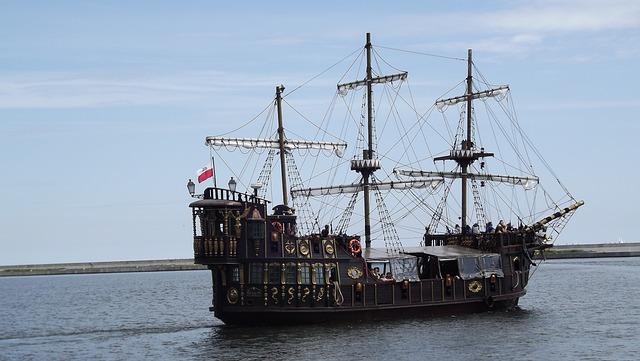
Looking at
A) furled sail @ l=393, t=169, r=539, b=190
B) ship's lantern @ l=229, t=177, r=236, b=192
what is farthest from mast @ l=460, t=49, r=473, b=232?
ship's lantern @ l=229, t=177, r=236, b=192

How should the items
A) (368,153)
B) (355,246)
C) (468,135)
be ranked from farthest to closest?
(468,135)
(368,153)
(355,246)

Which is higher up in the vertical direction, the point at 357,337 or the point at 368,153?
the point at 368,153

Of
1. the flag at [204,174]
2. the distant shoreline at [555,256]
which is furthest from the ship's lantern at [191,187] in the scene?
the distant shoreline at [555,256]

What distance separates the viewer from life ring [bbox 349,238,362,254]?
160ft

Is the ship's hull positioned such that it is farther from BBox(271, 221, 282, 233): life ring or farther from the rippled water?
BBox(271, 221, 282, 233): life ring

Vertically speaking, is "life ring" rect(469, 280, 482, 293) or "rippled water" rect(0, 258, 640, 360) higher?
"life ring" rect(469, 280, 482, 293)

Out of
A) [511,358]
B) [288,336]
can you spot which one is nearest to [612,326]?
[511,358]

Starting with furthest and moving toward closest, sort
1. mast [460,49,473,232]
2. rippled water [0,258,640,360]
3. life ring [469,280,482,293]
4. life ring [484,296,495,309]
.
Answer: mast [460,49,473,232]
life ring [484,296,495,309]
life ring [469,280,482,293]
rippled water [0,258,640,360]

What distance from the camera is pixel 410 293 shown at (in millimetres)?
50156

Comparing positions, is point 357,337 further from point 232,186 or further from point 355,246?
point 232,186

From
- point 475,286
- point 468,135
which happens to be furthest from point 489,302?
point 468,135

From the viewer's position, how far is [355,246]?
49125 mm

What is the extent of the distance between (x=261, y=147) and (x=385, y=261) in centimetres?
1032

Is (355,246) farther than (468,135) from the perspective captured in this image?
No
